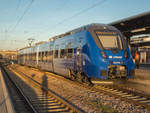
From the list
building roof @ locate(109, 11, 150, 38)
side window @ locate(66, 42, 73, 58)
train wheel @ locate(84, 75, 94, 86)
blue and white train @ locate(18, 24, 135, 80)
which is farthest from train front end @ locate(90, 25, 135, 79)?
building roof @ locate(109, 11, 150, 38)

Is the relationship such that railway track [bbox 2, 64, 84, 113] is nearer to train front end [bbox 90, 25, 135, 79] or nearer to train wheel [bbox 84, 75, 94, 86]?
train front end [bbox 90, 25, 135, 79]

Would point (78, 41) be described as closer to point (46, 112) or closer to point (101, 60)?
point (101, 60)

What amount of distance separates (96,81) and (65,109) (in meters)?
3.81

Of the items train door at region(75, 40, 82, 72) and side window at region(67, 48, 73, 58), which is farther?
side window at region(67, 48, 73, 58)

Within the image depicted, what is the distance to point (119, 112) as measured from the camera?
583 centimetres

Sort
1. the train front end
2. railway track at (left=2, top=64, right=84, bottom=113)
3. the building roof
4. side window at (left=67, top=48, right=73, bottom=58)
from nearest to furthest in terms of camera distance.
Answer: railway track at (left=2, top=64, right=84, bottom=113) → the train front end → side window at (left=67, top=48, right=73, bottom=58) → the building roof

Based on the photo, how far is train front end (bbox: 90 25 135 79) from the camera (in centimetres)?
891

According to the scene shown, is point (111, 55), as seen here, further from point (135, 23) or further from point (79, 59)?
point (135, 23)

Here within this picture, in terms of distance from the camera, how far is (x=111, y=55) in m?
9.13

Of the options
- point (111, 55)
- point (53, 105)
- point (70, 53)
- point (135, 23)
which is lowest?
point (53, 105)

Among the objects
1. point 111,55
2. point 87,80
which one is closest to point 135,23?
point 111,55

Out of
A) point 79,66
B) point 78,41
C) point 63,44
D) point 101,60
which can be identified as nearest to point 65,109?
point 101,60

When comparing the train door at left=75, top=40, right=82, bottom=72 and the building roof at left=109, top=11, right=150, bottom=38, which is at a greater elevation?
the building roof at left=109, top=11, right=150, bottom=38

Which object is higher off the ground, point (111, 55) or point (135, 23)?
point (135, 23)
